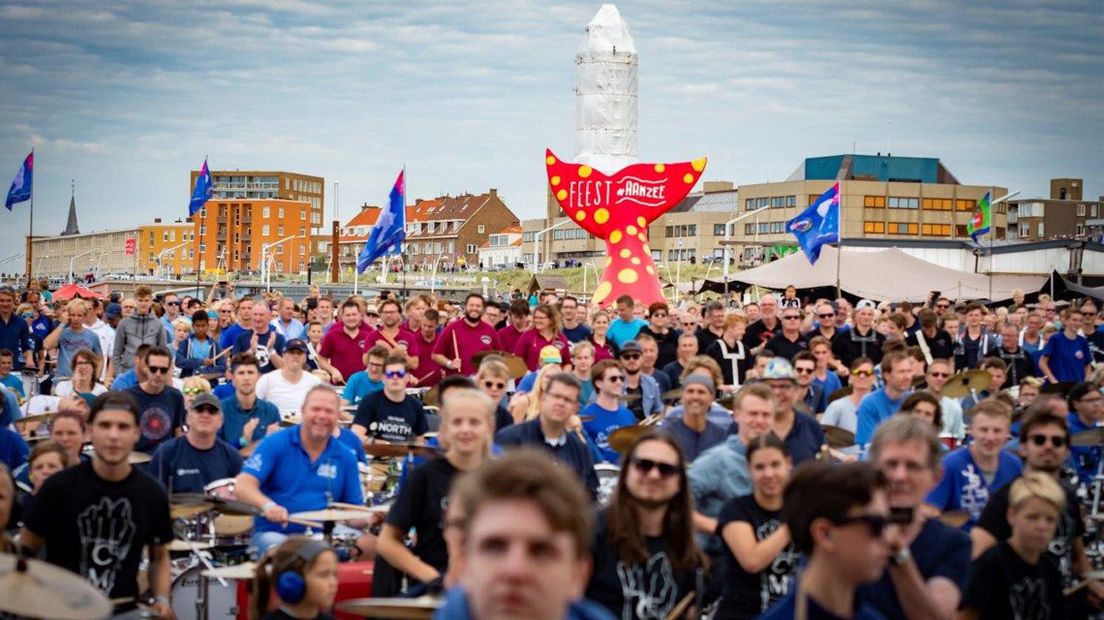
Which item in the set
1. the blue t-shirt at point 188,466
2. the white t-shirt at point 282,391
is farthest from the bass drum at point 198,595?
the white t-shirt at point 282,391

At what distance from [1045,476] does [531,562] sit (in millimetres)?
4006

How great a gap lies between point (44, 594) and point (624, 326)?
14.6m

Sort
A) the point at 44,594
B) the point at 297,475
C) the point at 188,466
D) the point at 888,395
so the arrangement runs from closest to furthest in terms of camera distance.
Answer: the point at 44,594 → the point at 297,475 → the point at 188,466 → the point at 888,395

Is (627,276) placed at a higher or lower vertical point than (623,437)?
higher

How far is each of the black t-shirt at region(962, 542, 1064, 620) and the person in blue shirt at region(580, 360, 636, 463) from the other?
5622mm

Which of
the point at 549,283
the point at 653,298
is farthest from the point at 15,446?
the point at 549,283

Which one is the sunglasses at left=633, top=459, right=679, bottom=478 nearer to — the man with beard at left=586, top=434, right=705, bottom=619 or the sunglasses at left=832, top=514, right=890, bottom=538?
the man with beard at left=586, top=434, right=705, bottom=619

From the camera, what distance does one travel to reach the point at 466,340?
17141mm

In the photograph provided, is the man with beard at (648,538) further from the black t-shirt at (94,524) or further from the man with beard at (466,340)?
the man with beard at (466,340)

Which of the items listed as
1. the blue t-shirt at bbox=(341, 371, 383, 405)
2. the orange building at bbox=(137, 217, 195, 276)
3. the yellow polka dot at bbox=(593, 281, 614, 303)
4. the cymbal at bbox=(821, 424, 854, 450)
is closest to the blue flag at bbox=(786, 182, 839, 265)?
the yellow polka dot at bbox=(593, 281, 614, 303)

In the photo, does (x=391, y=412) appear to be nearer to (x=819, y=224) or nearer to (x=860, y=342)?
(x=860, y=342)

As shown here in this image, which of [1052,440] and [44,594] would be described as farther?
[1052,440]

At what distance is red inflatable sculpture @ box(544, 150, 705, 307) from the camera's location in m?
33.5

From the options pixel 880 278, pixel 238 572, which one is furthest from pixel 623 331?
pixel 880 278
